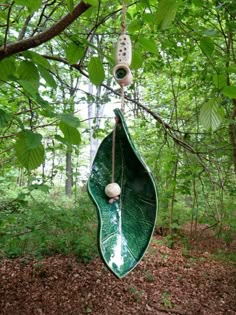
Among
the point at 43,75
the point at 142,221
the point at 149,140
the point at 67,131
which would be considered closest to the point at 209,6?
the point at 43,75

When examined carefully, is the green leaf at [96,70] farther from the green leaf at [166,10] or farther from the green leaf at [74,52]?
the green leaf at [166,10]

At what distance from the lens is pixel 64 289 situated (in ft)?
7.58

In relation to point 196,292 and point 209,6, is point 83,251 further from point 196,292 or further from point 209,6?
point 209,6

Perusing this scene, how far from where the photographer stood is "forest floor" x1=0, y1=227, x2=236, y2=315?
213 centimetres

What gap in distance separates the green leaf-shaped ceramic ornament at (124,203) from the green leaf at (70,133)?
0.30 feet

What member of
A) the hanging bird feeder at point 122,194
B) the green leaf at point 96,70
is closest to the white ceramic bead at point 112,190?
the hanging bird feeder at point 122,194

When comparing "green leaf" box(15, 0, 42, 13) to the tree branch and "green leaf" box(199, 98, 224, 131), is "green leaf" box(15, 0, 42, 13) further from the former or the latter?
"green leaf" box(199, 98, 224, 131)

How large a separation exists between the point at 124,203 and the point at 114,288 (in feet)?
6.57

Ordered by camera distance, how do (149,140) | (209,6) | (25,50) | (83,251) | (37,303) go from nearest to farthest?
(25,50) → (209,6) → (37,303) → (83,251) → (149,140)

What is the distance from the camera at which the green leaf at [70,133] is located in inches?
26.6

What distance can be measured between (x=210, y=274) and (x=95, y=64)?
253cm

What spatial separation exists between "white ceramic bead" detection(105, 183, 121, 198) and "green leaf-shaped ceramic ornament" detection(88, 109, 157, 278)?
17 millimetres

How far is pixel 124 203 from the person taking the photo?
24.3 inches

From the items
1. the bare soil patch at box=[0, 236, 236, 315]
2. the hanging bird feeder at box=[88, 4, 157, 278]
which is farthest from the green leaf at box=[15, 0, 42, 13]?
the bare soil patch at box=[0, 236, 236, 315]
